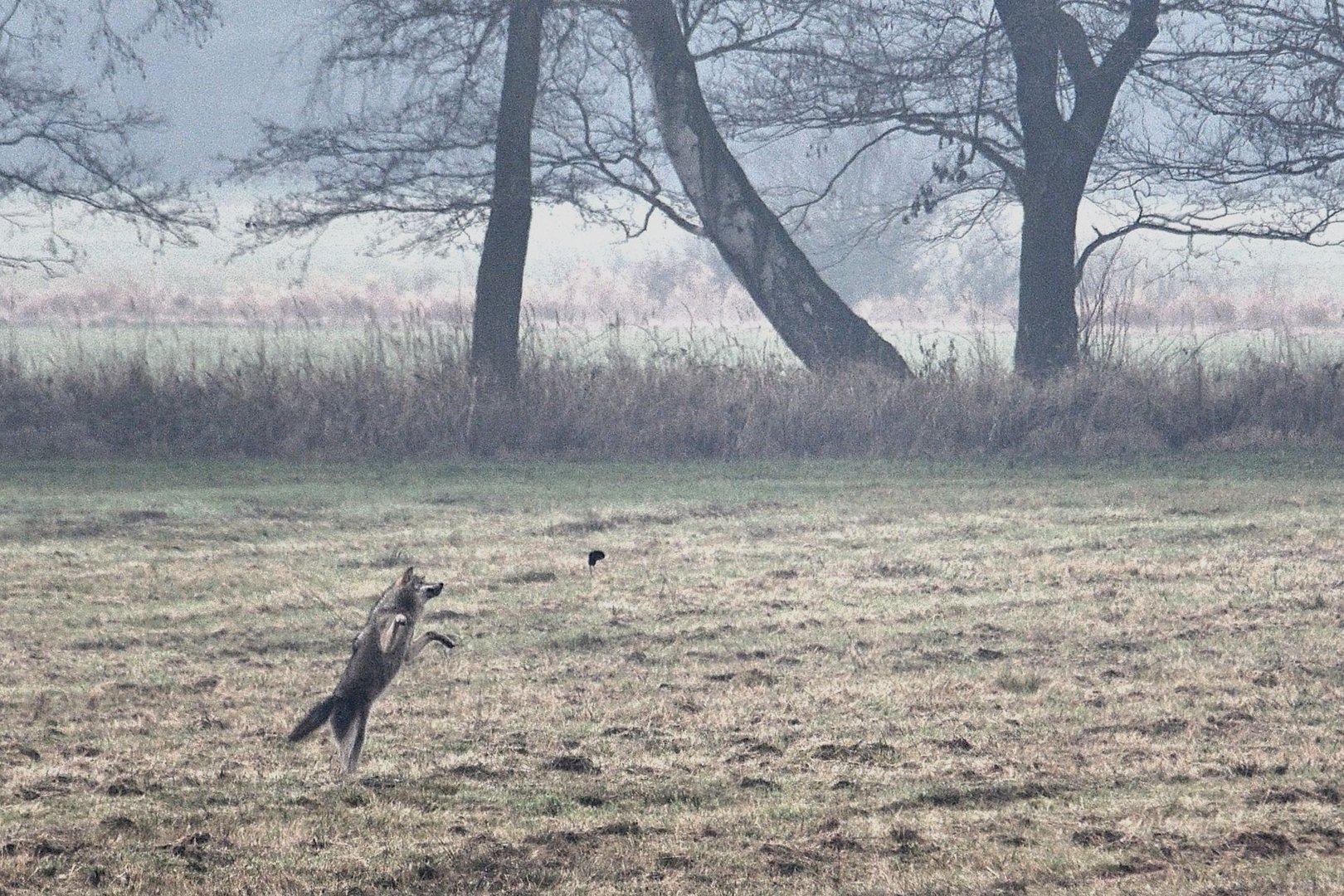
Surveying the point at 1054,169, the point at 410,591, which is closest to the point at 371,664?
the point at 410,591

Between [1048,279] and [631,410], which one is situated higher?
[1048,279]

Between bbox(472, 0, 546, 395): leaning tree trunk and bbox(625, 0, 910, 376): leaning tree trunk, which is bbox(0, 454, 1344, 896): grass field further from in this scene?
bbox(625, 0, 910, 376): leaning tree trunk

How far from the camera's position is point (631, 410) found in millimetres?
15359

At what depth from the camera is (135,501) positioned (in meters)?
12.3

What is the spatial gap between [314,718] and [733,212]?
14.4 meters

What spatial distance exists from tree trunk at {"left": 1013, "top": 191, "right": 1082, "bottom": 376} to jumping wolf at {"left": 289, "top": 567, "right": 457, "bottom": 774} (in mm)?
14015

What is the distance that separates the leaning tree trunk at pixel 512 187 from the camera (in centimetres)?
1702

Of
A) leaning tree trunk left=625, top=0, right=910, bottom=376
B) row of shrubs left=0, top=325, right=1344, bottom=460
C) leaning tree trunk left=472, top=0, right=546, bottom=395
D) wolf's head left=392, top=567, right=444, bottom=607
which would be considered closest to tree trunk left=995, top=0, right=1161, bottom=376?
leaning tree trunk left=625, top=0, right=910, bottom=376

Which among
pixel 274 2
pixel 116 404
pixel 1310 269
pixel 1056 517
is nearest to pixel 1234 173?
pixel 1056 517

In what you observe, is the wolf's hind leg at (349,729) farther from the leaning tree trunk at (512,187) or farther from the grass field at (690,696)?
the leaning tree trunk at (512,187)

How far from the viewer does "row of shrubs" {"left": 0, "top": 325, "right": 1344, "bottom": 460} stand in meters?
14.9

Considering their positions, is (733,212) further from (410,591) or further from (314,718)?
(314,718)

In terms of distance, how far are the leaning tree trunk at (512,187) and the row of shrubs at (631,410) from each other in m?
1.08

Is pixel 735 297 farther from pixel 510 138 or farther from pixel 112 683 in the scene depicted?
pixel 112 683
